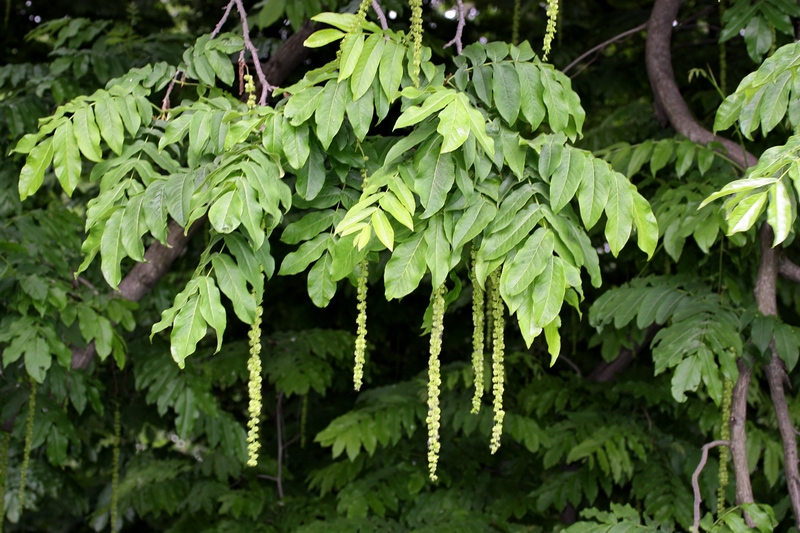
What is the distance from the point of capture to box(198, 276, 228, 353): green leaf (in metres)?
1.89

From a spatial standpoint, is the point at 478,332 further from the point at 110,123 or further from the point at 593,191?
the point at 110,123

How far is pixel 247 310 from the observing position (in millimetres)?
1965

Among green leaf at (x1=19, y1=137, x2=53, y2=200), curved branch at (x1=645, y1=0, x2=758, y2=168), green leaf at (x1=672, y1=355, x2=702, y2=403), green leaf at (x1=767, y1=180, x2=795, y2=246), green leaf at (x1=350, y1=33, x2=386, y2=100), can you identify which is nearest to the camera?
green leaf at (x1=767, y1=180, x2=795, y2=246)

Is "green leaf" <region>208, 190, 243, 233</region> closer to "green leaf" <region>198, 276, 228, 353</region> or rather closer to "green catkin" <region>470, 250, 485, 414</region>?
"green leaf" <region>198, 276, 228, 353</region>

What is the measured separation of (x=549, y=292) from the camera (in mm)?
1835

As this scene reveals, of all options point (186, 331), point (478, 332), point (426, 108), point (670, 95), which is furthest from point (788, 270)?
point (186, 331)

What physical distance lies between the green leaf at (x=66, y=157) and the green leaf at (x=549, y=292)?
1.37 metres

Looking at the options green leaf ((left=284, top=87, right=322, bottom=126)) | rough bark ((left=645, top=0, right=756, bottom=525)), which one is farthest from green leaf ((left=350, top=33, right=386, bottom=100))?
rough bark ((left=645, top=0, right=756, bottom=525))

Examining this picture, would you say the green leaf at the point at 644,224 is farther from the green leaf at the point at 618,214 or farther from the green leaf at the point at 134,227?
the green leaf at the point at 134,227

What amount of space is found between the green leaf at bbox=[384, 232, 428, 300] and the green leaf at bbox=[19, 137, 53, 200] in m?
1.15

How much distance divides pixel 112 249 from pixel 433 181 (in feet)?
2.84

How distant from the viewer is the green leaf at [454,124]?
175cm

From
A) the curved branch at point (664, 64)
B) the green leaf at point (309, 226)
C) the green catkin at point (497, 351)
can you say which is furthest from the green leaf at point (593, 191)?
the curved branch at point (664, 64)

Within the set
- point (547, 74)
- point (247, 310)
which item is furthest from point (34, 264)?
point (547, 74)
